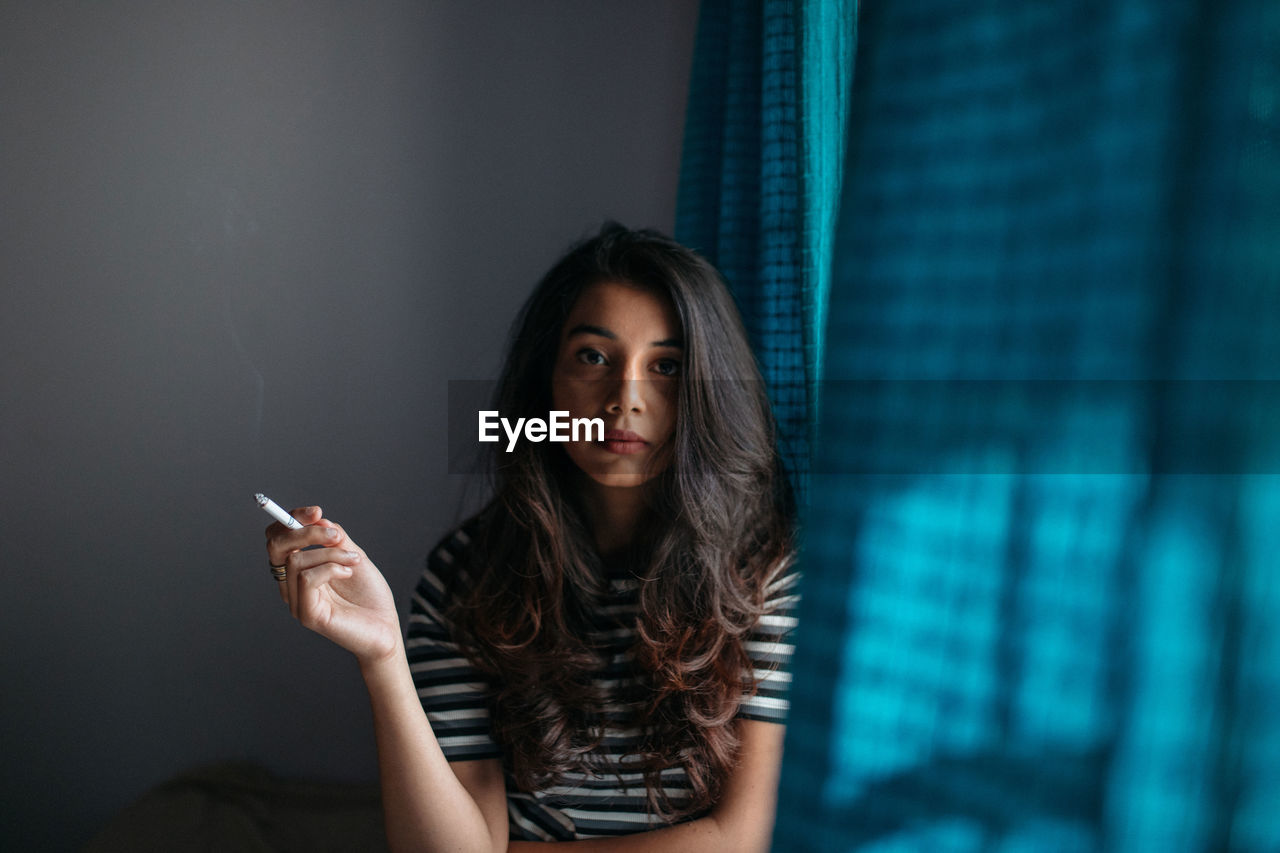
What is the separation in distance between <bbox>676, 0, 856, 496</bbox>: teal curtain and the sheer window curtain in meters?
0.69

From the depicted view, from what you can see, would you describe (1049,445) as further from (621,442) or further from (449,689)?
(449,689)

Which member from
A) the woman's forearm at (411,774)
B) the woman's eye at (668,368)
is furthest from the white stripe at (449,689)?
the woman's eye at (668,368)

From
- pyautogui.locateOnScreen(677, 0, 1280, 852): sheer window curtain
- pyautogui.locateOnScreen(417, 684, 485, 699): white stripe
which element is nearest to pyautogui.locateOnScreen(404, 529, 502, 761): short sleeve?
pyautogui.locateOnScreen(417, 684, 485, 699): white stripe

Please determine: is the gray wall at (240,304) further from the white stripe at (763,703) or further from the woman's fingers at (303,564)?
the white stripe at (763,703)

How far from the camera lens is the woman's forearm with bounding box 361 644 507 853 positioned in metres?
0.82

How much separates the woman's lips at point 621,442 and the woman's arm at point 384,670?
0.30 m

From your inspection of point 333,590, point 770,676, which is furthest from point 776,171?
point 333,590

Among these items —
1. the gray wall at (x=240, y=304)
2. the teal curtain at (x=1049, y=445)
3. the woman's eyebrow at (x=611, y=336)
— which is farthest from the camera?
the gray wall at (x=240, y=304)

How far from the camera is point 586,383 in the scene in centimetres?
100

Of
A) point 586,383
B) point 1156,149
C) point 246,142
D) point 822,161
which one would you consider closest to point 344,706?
point 586,383

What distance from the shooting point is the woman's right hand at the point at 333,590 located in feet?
2.57

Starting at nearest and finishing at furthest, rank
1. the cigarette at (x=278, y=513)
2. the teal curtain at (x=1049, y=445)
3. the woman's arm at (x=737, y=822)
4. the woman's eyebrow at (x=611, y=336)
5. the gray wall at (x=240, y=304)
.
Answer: the teal curtain at (x=1049, y=445) < the cigarette at (x=278, y=513) < the woman's arm at (x=737, y=822) < the woman's eyebrow at (x=611, y=336) < the gray wall at (x=240, y=304)

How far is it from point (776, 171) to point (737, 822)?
787mm

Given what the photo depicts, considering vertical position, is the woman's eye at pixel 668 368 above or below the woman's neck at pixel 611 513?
above
